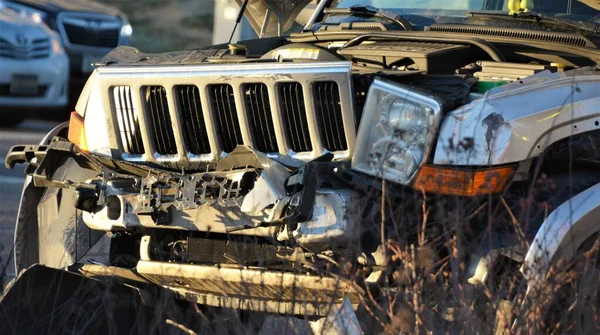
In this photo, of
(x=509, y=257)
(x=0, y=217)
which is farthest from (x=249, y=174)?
(x=0, y=217)

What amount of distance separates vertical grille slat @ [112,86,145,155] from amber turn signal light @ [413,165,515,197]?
160 centimetres

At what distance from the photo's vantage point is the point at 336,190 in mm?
4891

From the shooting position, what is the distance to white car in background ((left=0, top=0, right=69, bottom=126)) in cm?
1320

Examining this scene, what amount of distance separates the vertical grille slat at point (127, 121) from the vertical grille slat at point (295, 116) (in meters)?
0.85

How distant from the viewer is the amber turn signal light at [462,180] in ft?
15.7

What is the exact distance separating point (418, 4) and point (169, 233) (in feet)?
7.63

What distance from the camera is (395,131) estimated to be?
4918mm

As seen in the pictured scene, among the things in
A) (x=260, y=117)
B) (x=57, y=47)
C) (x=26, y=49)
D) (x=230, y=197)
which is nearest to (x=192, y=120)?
(x=260, y=117)

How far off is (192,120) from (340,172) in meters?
0.98

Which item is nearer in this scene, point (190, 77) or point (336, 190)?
point (336, 190)

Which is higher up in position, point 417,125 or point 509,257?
point 417,125

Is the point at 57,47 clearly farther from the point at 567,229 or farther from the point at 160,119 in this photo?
the point at 567,229

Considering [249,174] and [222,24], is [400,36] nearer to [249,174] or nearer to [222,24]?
[249,174]

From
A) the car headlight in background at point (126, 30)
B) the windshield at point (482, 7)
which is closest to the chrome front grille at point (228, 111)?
the windshield at point (482, 7)
